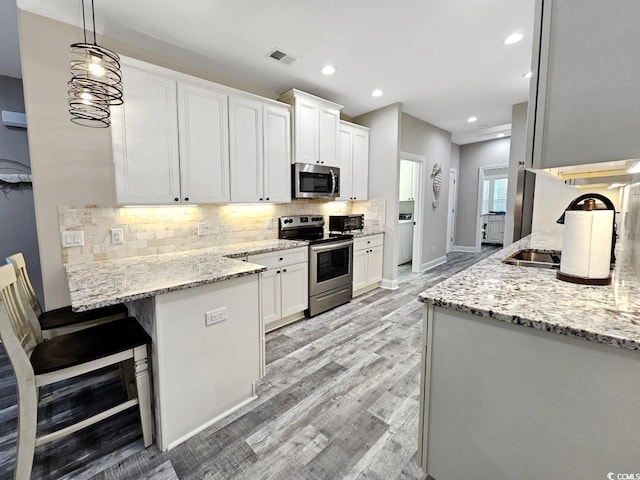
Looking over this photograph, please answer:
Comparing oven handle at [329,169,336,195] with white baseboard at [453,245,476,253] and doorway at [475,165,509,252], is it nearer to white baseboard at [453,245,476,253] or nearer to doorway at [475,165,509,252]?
white baseboard at [453,245,476,253]

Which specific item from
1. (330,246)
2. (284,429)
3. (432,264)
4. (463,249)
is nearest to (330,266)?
(330,246)

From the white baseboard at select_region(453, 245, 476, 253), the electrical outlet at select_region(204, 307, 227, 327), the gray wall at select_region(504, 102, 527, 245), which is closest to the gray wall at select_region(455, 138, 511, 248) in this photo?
the white baseboard at select_region(453, 245, 476, 253)

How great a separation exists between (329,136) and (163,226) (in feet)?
7.55

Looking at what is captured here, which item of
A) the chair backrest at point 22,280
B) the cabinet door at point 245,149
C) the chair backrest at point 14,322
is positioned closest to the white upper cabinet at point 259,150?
the cabinet door at point 245,149

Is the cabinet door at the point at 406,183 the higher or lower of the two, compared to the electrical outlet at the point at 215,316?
higher

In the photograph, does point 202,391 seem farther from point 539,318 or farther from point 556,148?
point 556,148

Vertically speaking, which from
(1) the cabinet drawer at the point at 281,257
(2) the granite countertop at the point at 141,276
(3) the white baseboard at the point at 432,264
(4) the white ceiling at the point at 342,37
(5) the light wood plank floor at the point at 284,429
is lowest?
(5) the light wood plank floor at the point at 284,429

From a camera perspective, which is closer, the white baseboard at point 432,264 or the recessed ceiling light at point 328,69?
the recessed ceiling light at point 328,69

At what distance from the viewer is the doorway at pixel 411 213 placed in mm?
5316

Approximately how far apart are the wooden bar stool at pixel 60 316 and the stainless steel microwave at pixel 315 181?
2161mm

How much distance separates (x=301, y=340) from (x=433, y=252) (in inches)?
162

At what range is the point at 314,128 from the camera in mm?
3545

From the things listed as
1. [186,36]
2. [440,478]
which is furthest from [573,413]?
[186,36]

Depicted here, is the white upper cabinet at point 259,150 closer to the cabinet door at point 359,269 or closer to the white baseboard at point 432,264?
the cabinet door at point 359,269
